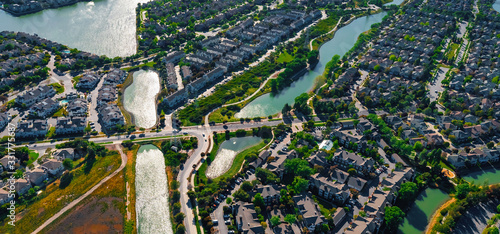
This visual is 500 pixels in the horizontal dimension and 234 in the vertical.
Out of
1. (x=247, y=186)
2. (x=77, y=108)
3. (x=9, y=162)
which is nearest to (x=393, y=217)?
(x=247, y=186)

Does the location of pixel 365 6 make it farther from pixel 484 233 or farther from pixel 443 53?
pixel 484 233

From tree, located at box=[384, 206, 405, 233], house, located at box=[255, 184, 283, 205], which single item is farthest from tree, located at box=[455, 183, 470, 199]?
house, located at box=[255, 184, 283, 205]

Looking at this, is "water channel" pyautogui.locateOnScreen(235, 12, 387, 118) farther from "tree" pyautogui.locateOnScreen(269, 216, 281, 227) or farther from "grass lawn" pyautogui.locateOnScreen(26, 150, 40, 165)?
"grass lawn" pyautogui.locateOnScreen(26, 150, 40, 165)

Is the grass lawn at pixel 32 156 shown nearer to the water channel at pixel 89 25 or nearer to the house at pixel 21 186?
the house at pixel 21 186

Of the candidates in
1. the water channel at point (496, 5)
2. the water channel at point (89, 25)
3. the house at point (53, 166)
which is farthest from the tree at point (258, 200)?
the water channel at point (496, 5)

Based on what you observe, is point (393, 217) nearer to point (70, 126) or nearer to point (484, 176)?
point (484, 176)
